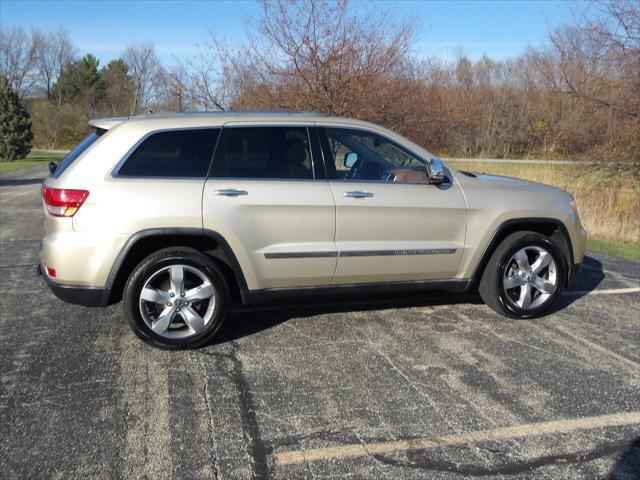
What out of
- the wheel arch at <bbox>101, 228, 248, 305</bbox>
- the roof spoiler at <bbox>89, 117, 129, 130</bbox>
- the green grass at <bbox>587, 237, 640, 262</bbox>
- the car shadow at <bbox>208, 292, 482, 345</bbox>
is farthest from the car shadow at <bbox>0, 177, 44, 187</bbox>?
the green grass at <bbox>587, 237, 640, 262</bbox>

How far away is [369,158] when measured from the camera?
Answer: 16.9 feet

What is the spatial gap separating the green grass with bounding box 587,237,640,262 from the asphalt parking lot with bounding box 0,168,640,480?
3476 millimetres

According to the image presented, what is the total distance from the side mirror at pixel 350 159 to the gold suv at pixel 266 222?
0.04ft

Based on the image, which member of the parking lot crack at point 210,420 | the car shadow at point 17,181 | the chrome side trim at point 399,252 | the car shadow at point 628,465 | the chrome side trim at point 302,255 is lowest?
the car shadow at point 17,181

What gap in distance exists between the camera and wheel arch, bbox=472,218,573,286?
517 cm

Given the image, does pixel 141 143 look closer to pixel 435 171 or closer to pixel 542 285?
pixel 435 171

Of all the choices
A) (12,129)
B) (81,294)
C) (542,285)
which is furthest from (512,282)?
(12,129)

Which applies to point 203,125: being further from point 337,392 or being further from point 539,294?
point 539,294

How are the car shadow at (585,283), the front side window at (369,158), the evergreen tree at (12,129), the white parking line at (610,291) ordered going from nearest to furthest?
the front side window at (369,158) < the car shadow at (585,283) < the white parking line at (610,291) < the evergreen tree at (12,129)

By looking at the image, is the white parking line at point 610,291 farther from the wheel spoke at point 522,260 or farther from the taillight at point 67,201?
the taillight at point 67,201

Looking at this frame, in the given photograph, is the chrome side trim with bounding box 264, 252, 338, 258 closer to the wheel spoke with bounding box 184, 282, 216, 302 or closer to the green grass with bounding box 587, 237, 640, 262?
the wheel spoke with bounding box 184, 282, 216, 302

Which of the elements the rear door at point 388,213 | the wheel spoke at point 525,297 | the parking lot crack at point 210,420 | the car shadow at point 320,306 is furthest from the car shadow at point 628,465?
the car shadow at point 320,306

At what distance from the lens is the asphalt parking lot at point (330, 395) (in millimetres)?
3039

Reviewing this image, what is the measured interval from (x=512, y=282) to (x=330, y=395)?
7.52 feet
